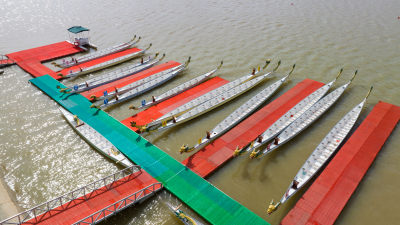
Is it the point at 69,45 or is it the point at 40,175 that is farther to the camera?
the point at 69,45

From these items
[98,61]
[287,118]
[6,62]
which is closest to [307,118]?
[287,118]

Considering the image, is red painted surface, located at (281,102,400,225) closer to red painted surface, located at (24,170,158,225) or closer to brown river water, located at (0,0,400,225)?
brown river water, located at (0,0,400,225)

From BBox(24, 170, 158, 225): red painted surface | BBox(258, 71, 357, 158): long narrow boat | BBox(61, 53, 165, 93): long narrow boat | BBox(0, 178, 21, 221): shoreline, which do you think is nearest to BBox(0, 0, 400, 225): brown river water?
BBox(0, 178, 21, 221): shoreline

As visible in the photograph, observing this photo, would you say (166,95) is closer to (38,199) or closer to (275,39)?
(38,199)

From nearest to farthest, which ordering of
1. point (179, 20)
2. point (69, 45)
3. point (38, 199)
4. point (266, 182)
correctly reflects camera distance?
1. point (38, 199)
2. point (266, 182)
3. point (69, 45)
4. point (179, 20)

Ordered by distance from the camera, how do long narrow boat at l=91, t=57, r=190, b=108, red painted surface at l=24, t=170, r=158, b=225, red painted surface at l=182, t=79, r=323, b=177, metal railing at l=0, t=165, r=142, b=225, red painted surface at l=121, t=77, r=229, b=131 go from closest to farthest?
metal railing at l=0, t=165, r=142, b=225, red painted surface at l=24, t=170, r=158, b=225, red painted surface at l=182, t=79, r=323, b=177, red painted surface at l=121, t=77, r=229, b=131, long narrow boat at l=91, t=57, r=190, b=108

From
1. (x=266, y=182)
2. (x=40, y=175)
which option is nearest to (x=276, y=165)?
(x=266, y=182)

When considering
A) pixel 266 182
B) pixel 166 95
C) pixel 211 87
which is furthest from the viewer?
pixel 211 87
